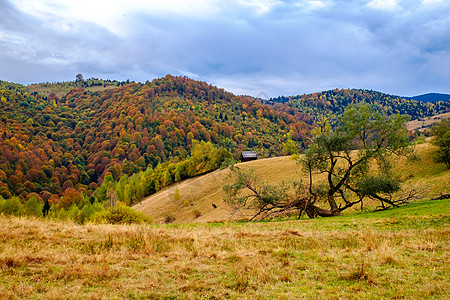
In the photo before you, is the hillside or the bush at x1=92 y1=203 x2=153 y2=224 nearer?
the bush at x1=92 y1=203 x2=153 y2=224

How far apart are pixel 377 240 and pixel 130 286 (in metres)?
10.1

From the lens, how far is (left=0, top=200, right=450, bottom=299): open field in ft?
21.4

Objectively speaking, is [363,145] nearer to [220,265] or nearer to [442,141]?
[220,265]

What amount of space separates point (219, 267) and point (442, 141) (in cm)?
4876

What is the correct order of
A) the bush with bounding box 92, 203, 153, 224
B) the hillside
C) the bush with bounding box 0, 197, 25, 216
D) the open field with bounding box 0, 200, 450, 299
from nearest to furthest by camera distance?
the open field with bounding box 0, 200, 450, 299 < the bush with bounding box 92, 203, 153, 224 < the hillside < the bush with bounding box 0, 197, 25, 216

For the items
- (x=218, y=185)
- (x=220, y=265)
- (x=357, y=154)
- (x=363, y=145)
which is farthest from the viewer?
(x=218, y=185)

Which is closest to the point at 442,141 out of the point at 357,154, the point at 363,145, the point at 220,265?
the point at 363,145

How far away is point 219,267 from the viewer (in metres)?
8.77

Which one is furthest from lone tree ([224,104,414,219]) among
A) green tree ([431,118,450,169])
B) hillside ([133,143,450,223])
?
green tree ([431,118,450,169])

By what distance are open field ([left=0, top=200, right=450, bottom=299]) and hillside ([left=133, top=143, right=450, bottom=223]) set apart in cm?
3164

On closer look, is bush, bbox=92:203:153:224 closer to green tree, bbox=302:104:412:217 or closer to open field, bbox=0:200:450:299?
open field, bbox=0:200:450:299

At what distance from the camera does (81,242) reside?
11852 millimetres

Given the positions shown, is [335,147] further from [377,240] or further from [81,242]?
[81,242]

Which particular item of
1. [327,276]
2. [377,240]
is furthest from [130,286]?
[377,240]
